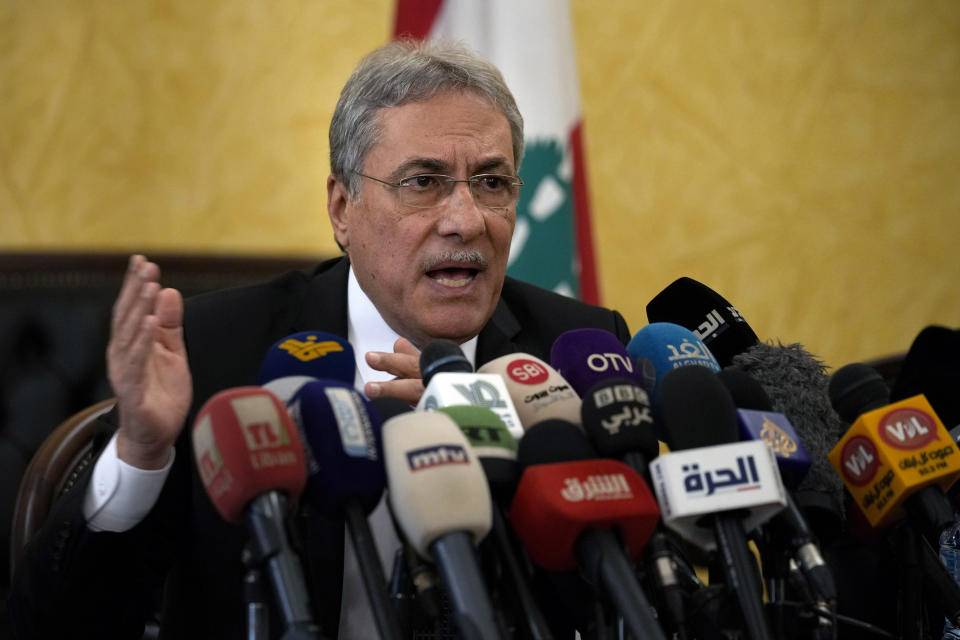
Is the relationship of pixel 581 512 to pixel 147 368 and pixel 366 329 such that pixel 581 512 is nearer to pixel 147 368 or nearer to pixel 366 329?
pixel 147 368

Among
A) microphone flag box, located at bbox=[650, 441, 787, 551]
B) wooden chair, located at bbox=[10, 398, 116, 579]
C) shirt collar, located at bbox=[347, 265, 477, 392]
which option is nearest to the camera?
microphone flag box, located at bbox=[650, 441, 787, 551]

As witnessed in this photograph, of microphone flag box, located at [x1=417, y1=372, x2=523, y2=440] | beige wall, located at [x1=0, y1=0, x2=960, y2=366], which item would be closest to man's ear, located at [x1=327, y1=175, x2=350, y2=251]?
microphone flag box, located at [x1=417, y1=372, x2=523, y2=440]

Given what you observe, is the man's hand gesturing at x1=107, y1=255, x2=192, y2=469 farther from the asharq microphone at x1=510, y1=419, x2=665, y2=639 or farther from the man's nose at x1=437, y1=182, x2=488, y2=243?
the man's nose at x1=437, y1=182, x2=488, y2=243

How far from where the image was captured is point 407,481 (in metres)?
0.77

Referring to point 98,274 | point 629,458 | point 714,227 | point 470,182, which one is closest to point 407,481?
point 629,458

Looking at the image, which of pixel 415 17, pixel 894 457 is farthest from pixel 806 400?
pixel 415 17

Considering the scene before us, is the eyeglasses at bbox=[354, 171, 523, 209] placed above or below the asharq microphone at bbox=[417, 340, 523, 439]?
above

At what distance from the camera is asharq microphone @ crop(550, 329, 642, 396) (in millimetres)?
1027

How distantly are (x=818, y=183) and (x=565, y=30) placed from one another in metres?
1.21

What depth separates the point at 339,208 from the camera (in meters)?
1.81

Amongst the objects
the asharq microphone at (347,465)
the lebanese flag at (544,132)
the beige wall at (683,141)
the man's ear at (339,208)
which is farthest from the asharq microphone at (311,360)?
the beige wall at (683,141)

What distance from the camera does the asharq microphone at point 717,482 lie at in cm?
83

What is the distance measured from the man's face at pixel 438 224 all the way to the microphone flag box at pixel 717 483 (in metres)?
0.78

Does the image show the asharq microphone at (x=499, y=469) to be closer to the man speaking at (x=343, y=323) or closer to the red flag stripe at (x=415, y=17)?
the man speaking at (x=343, y=323)
